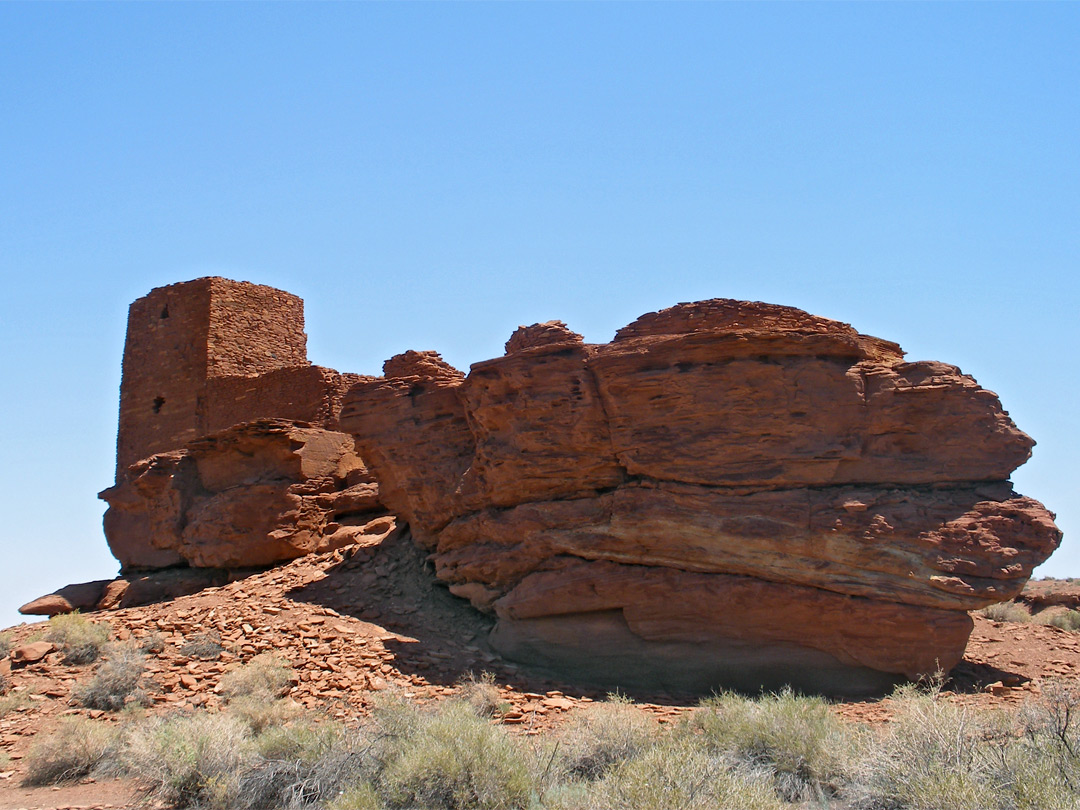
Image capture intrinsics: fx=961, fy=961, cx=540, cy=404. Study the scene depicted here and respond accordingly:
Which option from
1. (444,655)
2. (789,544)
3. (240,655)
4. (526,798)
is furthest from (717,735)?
(240,655)

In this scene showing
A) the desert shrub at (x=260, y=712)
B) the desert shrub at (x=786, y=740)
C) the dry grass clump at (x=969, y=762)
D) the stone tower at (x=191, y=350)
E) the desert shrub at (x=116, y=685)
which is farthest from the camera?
the stone tower at (x=191, y=350)

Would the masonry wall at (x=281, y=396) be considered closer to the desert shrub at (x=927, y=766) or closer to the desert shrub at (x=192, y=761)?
the desert shrub at (x=192, y=761)

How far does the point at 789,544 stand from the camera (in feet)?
39.3

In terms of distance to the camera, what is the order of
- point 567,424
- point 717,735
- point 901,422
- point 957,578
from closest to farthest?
1. point 717,735
2. point 957,578
3. point 901,422
4. point 567,424

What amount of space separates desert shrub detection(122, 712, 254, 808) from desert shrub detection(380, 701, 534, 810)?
155 cm

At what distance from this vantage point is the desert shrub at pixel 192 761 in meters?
9.02

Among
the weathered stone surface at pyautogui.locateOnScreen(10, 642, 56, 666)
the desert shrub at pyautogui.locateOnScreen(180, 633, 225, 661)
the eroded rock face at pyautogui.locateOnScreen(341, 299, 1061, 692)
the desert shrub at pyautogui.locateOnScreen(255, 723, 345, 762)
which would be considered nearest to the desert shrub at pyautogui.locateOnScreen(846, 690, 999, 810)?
the eroded rock face at pyautogui.locateOnScreen(341, 299, 1061, 692)

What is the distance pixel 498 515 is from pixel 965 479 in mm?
6261

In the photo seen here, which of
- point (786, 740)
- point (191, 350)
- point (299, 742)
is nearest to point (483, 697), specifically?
point (299, 742)

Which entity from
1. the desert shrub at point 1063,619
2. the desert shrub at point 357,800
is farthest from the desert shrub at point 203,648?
the desert shrub at point 1063,619

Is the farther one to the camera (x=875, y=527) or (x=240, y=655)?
(x=240, y=655)

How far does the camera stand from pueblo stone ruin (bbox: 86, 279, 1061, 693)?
11.7 meters

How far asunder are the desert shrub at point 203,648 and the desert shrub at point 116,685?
0.58m

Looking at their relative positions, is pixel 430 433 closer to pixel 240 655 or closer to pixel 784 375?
pixel 240 655
